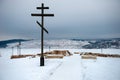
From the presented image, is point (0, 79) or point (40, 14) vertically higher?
point (40, 14)

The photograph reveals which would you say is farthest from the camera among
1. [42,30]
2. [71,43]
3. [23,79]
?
[71,43]

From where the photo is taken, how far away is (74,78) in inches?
353

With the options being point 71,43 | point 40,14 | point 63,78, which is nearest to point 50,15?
point 40,14

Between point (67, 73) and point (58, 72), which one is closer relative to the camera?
point (67, 73)

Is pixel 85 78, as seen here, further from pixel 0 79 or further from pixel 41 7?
pixel 41 7

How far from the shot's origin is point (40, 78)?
8.76 meters

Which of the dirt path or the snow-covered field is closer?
the dirt path

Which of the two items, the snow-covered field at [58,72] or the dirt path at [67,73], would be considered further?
the snow-covered field at [58,72]

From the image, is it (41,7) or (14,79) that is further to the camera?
(41,7)

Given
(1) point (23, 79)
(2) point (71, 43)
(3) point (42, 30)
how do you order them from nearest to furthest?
1. (1) point (23, 79)
2. (3) point (42, 30)
3. (2) point (71, 43)

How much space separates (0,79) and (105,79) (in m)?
4.42

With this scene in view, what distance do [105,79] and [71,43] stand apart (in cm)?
18048

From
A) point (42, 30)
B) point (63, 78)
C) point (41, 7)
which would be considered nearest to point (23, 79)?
point (63, 78)

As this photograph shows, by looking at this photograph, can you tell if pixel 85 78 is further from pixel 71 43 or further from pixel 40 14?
pixel 71 43
